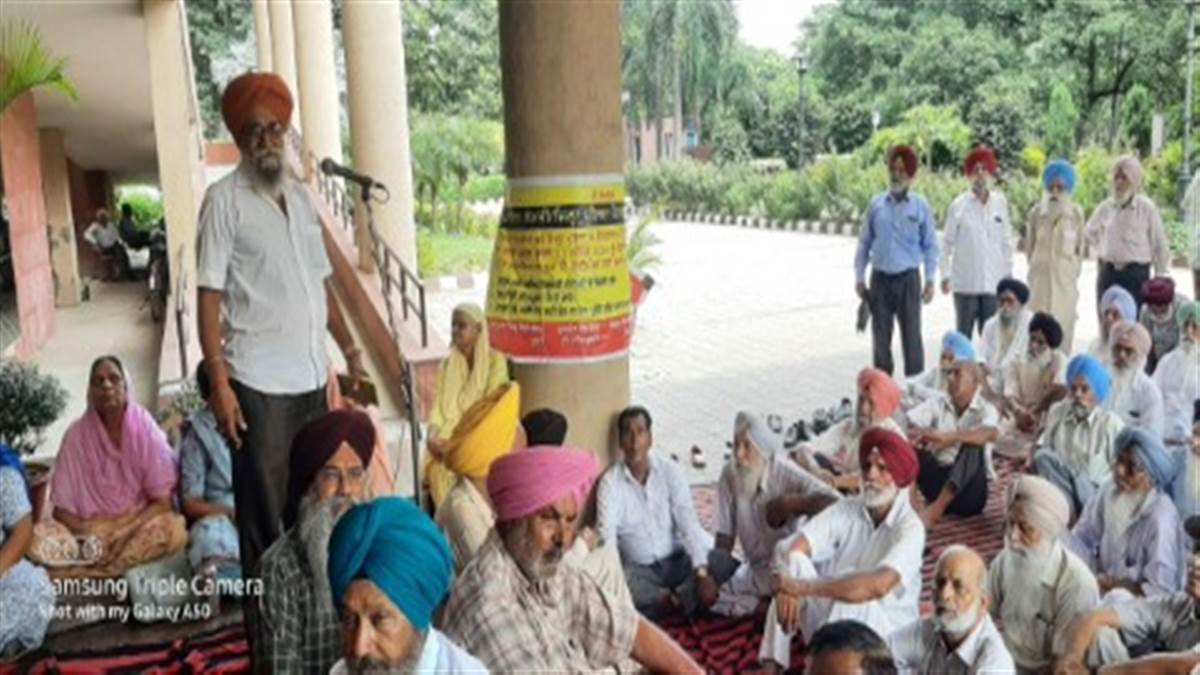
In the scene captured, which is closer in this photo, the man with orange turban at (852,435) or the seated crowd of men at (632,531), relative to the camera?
the seated crowd of men at (632,531)

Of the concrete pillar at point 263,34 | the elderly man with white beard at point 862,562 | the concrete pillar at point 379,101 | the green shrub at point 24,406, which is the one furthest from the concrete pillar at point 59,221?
the elderly man with white beard at point 862,562

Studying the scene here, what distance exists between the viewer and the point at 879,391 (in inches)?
193

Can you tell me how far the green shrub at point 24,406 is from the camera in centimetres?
A: 609

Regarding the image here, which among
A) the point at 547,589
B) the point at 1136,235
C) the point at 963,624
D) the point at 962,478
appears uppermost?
the point at 1136,235

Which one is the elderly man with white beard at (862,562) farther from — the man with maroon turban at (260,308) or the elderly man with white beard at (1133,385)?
the elderly man with white beard at (1133,385)

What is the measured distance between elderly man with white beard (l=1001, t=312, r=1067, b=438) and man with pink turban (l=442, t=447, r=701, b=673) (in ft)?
14.6

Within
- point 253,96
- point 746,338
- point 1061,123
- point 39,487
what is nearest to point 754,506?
point 253,96

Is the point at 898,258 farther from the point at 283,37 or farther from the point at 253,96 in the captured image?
the point at 283,37

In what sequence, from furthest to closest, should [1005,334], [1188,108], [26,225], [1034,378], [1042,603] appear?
[1188,108], [26,225], [1005,334], [1034,378], [1042,603]

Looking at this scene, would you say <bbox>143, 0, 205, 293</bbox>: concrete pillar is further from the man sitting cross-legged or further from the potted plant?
the man sitting cross-legged

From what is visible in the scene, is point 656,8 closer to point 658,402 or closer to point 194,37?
point 194,37

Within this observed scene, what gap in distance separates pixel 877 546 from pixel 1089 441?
1.77 meters

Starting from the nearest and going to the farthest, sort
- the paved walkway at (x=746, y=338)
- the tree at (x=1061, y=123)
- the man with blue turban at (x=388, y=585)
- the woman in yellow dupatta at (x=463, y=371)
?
the man with blue turban at (x=388, y=585), the woman in yellow dupatta at (x=463, y=371), the paved walkway at (x=746, y=338), the tree at (x=1061, y=123)

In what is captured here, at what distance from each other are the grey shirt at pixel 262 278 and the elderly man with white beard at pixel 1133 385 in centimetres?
371
